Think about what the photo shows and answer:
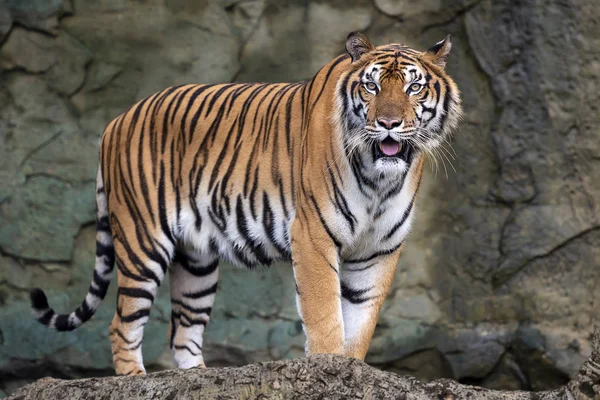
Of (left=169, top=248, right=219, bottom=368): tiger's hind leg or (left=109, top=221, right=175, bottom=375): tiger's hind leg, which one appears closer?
(left=109, top=221, right=175, bottom=375): tiger's hind leg

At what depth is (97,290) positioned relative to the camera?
15.6ft

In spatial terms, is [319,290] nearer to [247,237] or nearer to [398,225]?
[398,225]

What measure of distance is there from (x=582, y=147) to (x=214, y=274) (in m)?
2.48

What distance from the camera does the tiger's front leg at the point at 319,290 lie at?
3850 millimetres

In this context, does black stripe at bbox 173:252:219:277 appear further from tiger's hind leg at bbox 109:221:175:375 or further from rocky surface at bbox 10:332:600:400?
rocky surface at bbox 10:332:600:400

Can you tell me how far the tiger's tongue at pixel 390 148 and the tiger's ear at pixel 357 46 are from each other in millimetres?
433

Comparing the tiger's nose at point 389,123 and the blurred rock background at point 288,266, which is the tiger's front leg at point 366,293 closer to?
the tiger's nose at point 389,123

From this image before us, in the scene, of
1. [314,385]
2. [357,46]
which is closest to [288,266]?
[357,46]

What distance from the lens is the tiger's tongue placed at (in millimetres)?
3699

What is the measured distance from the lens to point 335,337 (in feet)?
12.6

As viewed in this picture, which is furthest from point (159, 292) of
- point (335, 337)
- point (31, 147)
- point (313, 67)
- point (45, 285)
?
point (335, 337)

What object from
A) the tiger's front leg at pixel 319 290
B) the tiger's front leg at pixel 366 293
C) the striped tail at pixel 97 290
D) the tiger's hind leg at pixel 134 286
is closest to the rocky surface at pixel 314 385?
the tiger's front leg at pixel 319 290

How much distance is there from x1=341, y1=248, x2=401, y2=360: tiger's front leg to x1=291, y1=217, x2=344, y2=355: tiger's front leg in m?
0.21

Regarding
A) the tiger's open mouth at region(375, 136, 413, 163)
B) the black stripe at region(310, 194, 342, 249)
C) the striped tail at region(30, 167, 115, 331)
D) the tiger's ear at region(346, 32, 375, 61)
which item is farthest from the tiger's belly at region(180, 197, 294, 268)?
the tiger's ear at region(346, 32, 375, 61)
